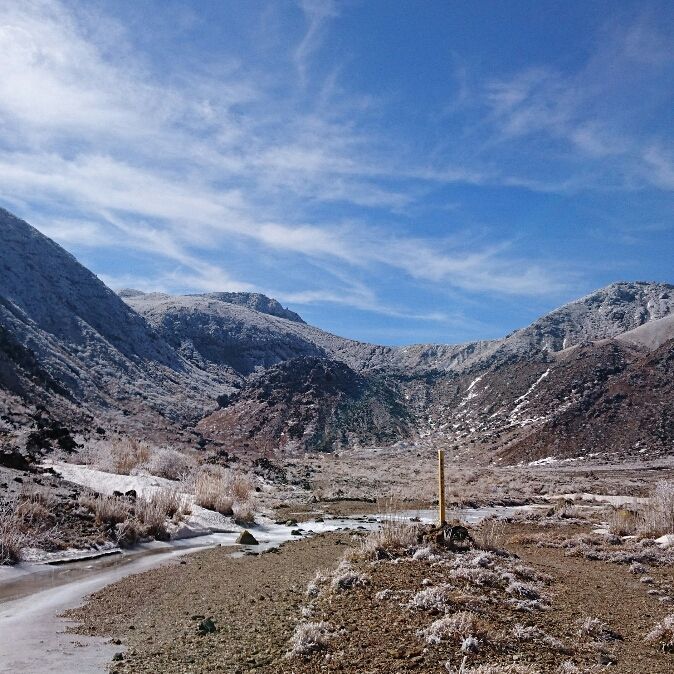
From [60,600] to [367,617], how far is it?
547 cm

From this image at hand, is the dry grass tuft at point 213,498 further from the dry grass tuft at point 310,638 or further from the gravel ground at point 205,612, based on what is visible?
the dry grass tuft at point 310,638

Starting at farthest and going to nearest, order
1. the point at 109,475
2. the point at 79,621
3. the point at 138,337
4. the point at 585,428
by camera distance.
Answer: the point at 138,337
the point at 585,428
the point at 109,475
the point at 79,621

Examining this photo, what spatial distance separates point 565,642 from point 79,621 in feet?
21.0

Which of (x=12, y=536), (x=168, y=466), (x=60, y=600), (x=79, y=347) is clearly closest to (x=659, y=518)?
(x=60, y=600)

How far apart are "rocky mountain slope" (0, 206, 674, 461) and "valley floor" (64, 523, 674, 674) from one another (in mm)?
32853

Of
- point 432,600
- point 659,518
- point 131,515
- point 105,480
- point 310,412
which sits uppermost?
point 310,412

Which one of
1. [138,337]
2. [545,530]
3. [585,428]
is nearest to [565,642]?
[545,530]

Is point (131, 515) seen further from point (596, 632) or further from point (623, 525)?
point (623, 525)

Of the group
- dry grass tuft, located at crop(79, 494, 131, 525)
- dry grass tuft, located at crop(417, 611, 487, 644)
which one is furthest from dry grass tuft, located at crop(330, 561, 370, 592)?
dry grass tuft, located at crop(79, 494, 131, 525)

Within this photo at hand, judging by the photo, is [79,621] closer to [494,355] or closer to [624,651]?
[624,651]

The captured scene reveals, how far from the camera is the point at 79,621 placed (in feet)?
27.7

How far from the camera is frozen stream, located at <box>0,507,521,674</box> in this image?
263 inches

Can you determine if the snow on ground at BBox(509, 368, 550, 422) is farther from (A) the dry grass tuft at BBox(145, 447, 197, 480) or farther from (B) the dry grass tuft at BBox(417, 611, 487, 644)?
(B) the dry grass tuft at BBox(417, 611, 487, 644)

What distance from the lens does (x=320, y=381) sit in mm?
101500
